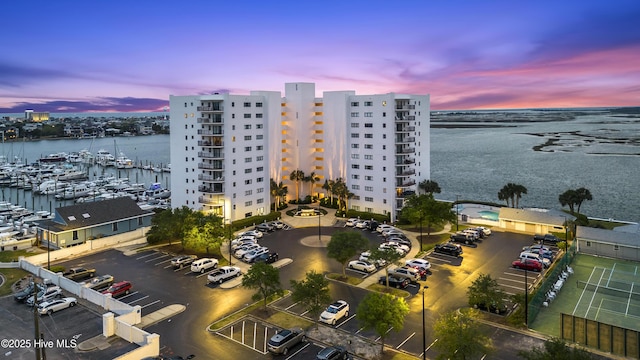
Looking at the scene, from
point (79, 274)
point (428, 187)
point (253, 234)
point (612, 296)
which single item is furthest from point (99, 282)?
point (428, 187)

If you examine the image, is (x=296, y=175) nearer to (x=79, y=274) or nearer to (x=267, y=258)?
(x=267, y=258)

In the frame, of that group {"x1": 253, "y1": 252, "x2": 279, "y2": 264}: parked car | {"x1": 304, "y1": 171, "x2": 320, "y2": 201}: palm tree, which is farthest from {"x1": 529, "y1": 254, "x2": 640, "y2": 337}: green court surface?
{"x1": 304, "y1": 171, "x2": 320, "y2": 201}: palm tree

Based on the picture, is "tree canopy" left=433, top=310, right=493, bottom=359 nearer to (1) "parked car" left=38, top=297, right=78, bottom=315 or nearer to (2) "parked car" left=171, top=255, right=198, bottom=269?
(1) "parked car" left=38, top=297, right=78, bottom=315

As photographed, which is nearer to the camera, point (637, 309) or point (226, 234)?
point (637, 309)

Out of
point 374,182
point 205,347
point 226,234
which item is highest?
point 374,182

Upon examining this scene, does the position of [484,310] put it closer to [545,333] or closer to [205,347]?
[545,333]

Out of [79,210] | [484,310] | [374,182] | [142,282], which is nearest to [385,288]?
[484,310]
